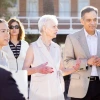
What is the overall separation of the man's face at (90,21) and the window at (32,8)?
772 inches

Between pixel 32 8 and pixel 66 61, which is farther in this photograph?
A: pixel 32 8

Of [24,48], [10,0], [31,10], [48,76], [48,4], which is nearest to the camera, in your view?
[48,76]

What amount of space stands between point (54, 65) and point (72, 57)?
0.43m

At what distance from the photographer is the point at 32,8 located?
25.6m

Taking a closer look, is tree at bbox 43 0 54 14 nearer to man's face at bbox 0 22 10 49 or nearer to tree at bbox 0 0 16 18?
tree at bbox 0 0 16 18

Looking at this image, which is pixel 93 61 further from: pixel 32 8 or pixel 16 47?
pixel 32 8

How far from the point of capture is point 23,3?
25734mm

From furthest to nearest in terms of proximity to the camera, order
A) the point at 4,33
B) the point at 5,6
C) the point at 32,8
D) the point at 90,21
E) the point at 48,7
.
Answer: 1. the point at 32,8
2. the point at 5,6
3. the point at 48,7
4. the point at 90,21
5. the point at 4,33

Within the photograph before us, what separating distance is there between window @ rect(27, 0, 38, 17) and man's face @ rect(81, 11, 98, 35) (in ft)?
64.3

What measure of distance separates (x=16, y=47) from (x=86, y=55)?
1.88m

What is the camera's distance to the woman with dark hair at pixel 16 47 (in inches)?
271

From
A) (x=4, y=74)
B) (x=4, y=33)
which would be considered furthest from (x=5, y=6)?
(x=4, y=74)

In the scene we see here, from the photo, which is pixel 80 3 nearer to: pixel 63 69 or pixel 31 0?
pixel 31 0

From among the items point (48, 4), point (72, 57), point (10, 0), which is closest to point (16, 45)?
point (72, 57)
